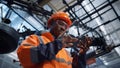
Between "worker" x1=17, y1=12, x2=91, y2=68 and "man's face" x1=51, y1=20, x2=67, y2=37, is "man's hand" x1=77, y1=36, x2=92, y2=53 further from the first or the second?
"man's face" x1=51, y1=20, x2=67, y2=37

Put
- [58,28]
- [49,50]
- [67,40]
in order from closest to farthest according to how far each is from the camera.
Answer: [49,50], [67,40], [58,28]

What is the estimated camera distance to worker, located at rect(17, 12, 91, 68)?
192 cm

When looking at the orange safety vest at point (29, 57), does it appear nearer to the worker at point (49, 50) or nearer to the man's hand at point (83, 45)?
the worker at point (49, 50)

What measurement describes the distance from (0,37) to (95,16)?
4.07 meters

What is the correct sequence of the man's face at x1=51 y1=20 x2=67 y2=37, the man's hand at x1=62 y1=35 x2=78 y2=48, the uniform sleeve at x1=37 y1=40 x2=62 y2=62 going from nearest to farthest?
1. the uniform sleeve at x1=37 y1=40 x2=62 y2=62
2. the man's hand at x1=62 y1=35 x2=78 y2=48
3. the man's face at x1=51 y1=20 x2=67 y2=37

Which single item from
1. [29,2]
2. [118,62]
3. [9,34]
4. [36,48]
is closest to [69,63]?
[36,48]

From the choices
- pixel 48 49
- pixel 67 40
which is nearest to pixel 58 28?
pixel 67 40

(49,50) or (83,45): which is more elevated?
(49,50)

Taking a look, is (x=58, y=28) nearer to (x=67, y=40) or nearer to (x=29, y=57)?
(x=67, y=40)

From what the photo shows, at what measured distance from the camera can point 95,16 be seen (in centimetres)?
798

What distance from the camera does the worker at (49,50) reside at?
1.92 metres

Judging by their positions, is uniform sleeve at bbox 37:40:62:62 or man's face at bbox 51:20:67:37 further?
man's face at bbox 51:20:67:37

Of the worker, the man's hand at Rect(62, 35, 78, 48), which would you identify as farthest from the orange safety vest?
the man's hand at Rect(62, 35, 78, 48)

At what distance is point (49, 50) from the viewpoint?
75.5 inches
